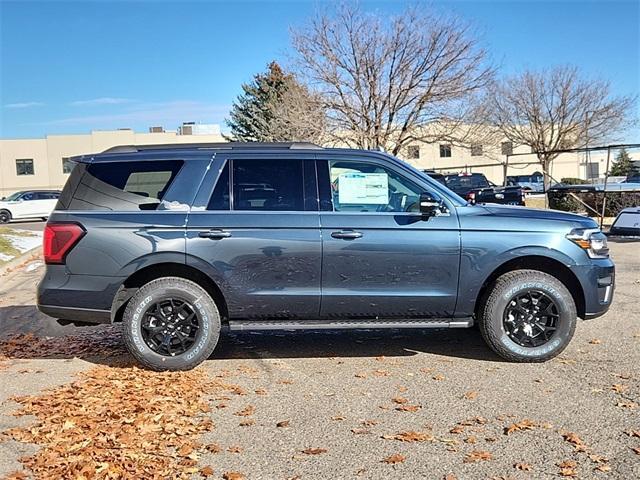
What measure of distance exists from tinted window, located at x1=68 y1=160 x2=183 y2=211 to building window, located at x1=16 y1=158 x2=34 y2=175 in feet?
189

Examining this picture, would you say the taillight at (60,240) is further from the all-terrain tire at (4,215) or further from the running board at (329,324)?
the all-terrain tire at (4,215)

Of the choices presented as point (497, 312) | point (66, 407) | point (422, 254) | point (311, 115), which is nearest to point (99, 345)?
point (66, 407)

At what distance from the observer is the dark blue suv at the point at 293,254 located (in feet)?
18.2

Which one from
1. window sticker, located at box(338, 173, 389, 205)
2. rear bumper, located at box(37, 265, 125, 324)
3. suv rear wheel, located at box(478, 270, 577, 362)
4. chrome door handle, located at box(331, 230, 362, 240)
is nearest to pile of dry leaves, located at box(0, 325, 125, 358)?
rear bumper, located at box(37, 265, 125, 324)

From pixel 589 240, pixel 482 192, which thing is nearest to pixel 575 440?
pixel 589 240

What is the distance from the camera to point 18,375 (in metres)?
5.64

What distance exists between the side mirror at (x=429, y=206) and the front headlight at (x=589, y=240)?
1172mm

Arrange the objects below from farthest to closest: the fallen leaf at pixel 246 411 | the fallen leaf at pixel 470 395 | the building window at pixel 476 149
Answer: the building window at pixel 476 149 < the fallen leaf at pixel 470 395 < the fallen leaf at pixel 246 411

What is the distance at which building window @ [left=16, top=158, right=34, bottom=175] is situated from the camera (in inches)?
2283

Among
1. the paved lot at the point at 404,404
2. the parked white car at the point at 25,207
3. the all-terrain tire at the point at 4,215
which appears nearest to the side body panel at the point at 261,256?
the paved lot at the point at 404,404

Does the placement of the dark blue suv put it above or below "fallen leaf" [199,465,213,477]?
above

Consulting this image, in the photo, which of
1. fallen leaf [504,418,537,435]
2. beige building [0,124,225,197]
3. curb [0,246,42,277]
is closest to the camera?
fallen leaf [504,418,537,435]

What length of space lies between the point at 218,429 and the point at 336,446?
2.73 feet

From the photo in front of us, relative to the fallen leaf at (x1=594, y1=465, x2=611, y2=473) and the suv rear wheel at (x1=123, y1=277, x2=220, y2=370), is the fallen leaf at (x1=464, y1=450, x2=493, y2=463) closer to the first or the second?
the fallen leaf at (x1=594, y1=465, x2=611, y2=473)
